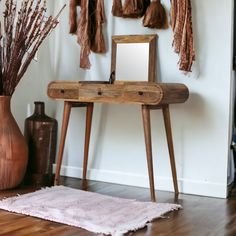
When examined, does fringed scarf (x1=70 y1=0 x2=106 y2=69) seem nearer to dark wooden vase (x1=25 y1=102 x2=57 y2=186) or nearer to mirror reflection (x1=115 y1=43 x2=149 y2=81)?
mirror reflection (x1=115 y1=43 x2=149 y2=81)

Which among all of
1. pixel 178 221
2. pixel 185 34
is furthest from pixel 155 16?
pixel 178 221

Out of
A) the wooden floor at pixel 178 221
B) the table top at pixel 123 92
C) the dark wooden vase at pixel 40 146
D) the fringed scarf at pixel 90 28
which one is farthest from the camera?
the fringed scarf at pixel 90 28

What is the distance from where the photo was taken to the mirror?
343 centimetres

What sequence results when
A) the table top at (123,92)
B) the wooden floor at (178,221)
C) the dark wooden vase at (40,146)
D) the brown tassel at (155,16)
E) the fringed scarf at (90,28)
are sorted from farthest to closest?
the fringed scarf at (90,28) → the dark wooden vase at (40,146) → the brown tassel at (155,16) → the table top at (123,92) → the wooden floor at (178,221)

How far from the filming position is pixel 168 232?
239cm

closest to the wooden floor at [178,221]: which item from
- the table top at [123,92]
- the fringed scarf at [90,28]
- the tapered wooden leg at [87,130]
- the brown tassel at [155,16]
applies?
the tapered wooden leg at [87,130]

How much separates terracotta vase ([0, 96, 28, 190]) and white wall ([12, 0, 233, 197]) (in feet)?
1.85

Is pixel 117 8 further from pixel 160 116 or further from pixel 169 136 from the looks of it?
pixel 169 136

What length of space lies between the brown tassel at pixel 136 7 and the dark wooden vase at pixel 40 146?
3.34ft

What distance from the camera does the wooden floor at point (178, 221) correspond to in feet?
7.77

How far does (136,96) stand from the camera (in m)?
3.00

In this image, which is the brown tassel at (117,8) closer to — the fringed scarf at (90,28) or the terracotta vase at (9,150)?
the fringed scarf at (90,28)

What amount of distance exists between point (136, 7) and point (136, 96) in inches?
32.7

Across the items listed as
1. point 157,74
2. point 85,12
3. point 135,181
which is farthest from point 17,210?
point 85,12
